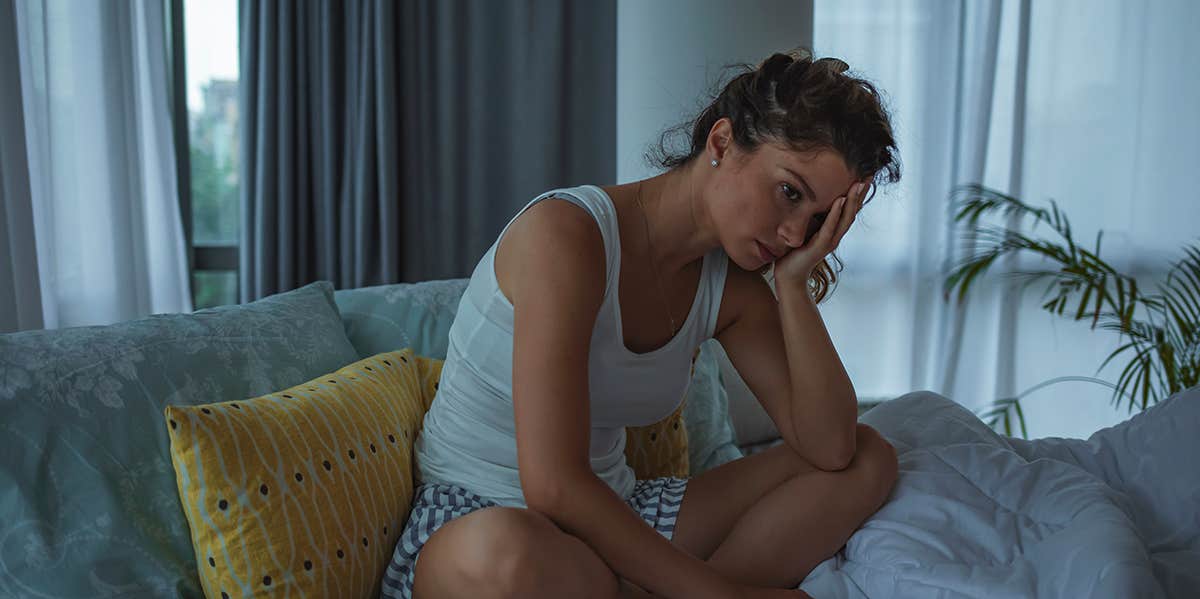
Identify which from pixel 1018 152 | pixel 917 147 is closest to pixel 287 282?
pixel 917 147

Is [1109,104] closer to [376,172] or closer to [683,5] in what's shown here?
[683,5]

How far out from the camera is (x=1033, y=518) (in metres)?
1.27

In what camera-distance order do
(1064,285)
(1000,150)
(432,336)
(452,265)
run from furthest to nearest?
(1000,150), (452,265), (1064,285), (432,336)

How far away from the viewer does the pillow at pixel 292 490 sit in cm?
107

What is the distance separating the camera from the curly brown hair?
1.19 metres

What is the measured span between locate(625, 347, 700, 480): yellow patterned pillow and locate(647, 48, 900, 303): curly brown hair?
0.51 m

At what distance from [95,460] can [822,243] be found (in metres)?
0.98

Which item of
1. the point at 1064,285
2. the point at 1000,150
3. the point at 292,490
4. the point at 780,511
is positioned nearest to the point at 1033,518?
the point at 780,511

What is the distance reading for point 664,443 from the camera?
1657mm

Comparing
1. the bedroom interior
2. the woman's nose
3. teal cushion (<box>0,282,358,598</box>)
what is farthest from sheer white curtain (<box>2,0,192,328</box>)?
the woman's nose

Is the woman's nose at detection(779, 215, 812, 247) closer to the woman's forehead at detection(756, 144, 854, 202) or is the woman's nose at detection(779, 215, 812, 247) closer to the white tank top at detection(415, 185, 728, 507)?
the woman's forehead at detection(756, 144, 854, 202)

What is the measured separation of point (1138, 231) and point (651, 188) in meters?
2.58

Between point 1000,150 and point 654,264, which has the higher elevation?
point 1000,150

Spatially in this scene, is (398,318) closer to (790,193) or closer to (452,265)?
(790,193)
